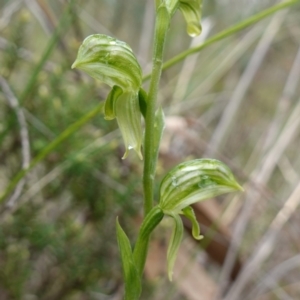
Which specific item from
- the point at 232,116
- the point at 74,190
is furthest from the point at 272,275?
the point at 74,190

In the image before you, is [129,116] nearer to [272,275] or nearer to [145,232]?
[145,232]

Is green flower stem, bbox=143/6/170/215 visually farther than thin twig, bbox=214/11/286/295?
No

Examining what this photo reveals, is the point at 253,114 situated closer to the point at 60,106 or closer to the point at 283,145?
the point at 283,145

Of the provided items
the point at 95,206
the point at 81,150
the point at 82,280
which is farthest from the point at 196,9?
the point at 82,280

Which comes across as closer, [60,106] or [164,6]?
[164,6]

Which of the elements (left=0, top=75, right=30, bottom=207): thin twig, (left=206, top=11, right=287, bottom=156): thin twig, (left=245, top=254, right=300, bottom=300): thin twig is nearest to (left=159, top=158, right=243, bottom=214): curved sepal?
(left=0, top=75, right=30, bottom=207): thin twig

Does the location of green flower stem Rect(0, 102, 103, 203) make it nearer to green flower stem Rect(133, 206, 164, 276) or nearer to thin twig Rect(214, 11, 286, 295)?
green flower stem Rect(133, 206, 164, 276)
